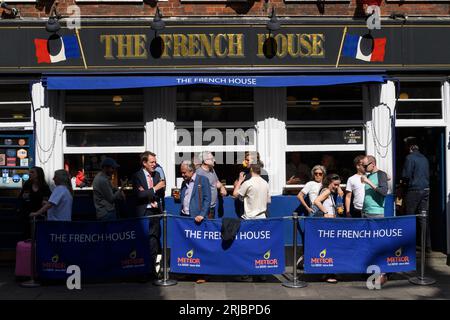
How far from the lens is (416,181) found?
10961mm

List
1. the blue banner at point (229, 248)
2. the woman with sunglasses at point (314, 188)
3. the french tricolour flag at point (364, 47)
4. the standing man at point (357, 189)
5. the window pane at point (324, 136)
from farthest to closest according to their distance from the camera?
the window pane at point (324, 136) → the french tricolour flag at point (364, 47) → the standing man at point (357, 189) → the woman with sunglasses at point (314, 188) → the blue banner at point (229, 248)

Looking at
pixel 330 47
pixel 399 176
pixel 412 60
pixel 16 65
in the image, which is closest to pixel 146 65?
pixel 16 65

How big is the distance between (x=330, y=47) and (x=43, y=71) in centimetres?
518

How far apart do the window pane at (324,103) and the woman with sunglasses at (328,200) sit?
217 cm

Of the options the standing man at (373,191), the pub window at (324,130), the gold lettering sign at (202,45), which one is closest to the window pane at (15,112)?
the gold lettering sign at (202,45)

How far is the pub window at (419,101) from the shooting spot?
447 inches

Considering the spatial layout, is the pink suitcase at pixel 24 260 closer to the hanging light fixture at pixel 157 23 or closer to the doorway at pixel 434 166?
the hanging light fixture at pixel 157 23

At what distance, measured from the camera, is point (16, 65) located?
10.9 m

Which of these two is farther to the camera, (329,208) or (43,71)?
(43,71)

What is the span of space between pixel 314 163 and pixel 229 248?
317 cm
